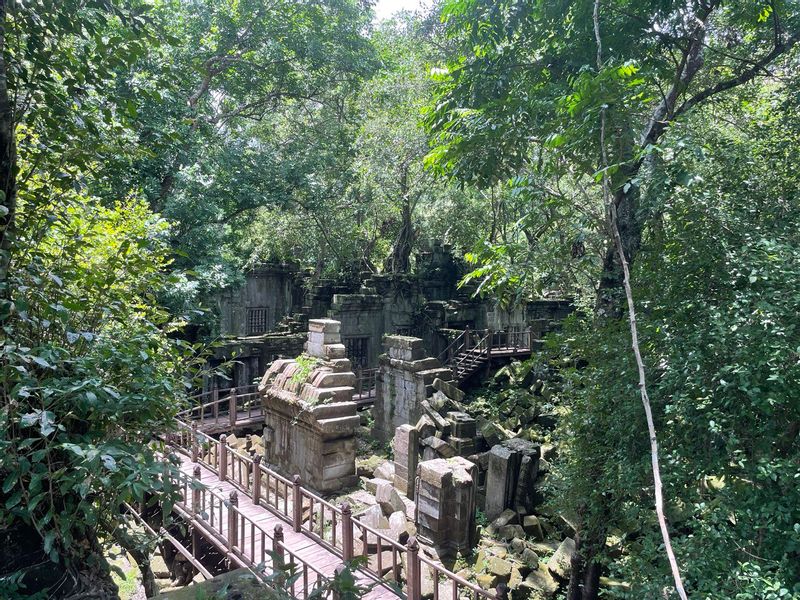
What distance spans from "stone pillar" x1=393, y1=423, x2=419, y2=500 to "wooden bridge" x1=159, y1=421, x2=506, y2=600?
6.28ft

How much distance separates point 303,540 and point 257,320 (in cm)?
2113

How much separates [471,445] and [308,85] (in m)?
14.3

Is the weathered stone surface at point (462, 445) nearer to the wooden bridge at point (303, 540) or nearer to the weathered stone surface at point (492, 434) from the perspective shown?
the weathered stone surface at point (492, 434)

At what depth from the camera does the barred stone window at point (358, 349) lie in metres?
20.4

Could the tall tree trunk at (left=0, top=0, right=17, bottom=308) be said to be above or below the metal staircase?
above

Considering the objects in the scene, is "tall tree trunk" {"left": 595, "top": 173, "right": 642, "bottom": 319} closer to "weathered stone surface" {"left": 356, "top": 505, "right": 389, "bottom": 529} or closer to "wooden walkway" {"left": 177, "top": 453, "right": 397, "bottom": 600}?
"wooden walkway" {"left": 177, "top": 453, "right": 397, "bottom": 600}

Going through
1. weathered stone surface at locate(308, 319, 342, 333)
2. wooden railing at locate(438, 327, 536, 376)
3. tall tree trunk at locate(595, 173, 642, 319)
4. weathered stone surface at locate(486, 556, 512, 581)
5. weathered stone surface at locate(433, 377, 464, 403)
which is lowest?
weathered stone surface at locate(486, 556, 512, 581)

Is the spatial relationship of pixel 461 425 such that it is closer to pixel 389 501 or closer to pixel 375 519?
pixel 389 501

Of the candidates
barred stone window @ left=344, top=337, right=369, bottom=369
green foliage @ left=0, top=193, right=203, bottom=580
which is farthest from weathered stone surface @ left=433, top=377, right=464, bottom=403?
green foliage @ left=0, top=193, right=203, bottom=580

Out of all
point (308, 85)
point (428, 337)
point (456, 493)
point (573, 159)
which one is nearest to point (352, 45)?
point (308, 85)

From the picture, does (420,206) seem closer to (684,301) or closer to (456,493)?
(456,493)

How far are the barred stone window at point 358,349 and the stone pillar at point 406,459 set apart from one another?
386 inches

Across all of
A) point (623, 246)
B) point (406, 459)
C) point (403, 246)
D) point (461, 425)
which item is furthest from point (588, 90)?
point (403, 246)

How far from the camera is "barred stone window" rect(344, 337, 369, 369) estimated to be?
67.0 ft
